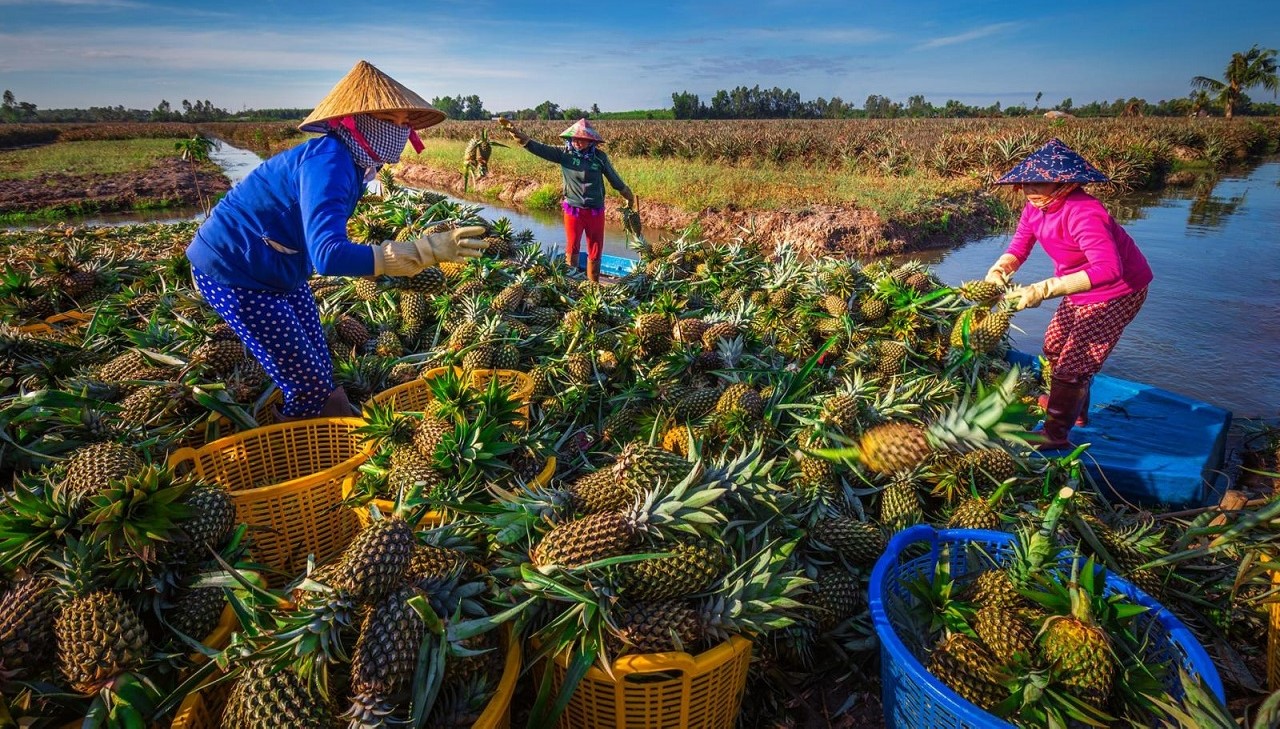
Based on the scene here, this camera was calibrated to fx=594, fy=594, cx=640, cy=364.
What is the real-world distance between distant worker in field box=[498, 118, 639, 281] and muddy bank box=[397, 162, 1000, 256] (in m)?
4.26

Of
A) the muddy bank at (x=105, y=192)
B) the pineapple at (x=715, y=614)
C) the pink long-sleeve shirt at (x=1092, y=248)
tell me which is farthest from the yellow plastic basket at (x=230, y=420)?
the muddy bank at (x=105, y=192)

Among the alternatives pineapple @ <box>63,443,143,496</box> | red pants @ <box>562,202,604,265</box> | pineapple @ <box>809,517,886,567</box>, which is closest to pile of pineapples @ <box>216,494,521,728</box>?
pineapple @ <box>63,443,143,496</box>

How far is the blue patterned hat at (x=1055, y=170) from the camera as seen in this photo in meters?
4.25

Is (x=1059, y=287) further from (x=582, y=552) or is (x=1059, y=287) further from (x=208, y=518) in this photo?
(x=208, y=518)

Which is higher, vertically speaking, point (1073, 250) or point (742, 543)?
point (1073, 250)

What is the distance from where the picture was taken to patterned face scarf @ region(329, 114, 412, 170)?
320 centimetres

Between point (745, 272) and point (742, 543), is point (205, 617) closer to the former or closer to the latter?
point (742, 543)

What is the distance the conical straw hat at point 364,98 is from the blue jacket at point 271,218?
0.51ft

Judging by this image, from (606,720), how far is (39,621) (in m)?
1.78

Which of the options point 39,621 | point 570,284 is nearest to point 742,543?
point 39,621

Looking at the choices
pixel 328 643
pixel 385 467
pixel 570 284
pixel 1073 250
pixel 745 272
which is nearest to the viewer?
pixel 328 643

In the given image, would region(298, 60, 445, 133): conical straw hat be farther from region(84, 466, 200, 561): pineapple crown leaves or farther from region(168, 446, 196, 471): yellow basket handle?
region(84, 466, 200, 561): pineapple crown leaves

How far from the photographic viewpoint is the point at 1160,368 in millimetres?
7168

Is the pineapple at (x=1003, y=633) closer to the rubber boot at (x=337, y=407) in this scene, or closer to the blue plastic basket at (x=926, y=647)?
the blue plastic basket at (x=926, y=647)
